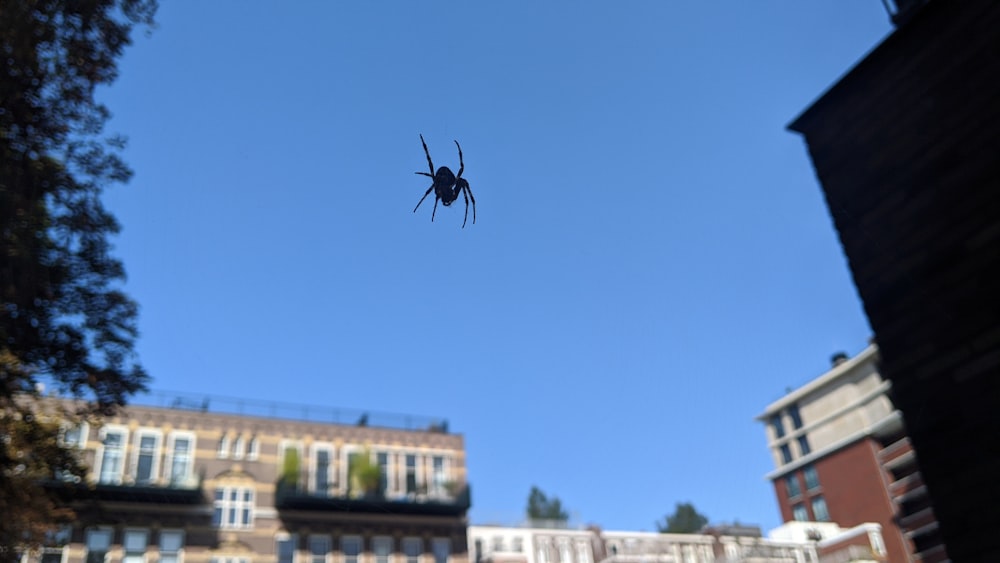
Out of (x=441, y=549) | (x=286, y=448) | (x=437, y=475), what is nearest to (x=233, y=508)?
(x=286, y=448)

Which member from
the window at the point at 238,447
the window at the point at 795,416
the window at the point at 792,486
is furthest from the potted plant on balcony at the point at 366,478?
the window at the point at 795,416

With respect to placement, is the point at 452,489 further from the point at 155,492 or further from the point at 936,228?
the point at 936,228

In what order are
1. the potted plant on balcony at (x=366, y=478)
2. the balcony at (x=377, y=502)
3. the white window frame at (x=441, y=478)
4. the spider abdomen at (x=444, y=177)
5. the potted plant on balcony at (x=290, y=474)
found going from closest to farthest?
the spider abdomen at (x=444, y=177) → the balcony at (x=377, y=502) → the potted plant on balcony at (x=290, y=474) → the potted plant on balcony at (x=366, y=478) → the white window frame at (x=441, y=478)

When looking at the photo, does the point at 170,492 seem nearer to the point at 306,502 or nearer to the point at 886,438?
the point at 306,502

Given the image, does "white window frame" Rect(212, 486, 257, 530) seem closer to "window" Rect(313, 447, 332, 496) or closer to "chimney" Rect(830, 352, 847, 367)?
"window" Rect(313, 447, 332, 496)

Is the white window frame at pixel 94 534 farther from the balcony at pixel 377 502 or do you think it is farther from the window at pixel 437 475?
the window at pixel 437 475

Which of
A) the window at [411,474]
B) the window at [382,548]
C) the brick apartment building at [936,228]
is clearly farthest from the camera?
the window at [411,474]
